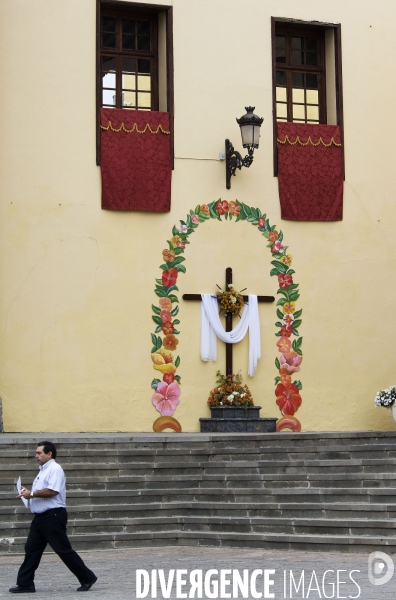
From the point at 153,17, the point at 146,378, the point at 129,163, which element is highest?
the point at 153,17

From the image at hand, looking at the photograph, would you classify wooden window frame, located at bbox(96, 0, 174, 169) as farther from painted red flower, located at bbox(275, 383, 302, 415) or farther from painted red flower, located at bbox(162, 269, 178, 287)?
painted red flower, located at bbox(275, 383, 302, 415)

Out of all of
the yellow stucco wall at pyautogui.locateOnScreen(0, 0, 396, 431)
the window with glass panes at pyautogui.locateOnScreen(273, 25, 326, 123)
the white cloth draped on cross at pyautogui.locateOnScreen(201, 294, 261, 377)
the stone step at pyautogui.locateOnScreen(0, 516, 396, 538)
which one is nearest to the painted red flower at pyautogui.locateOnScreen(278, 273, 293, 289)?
Answer: the yellow stucco wall at pyautogui.locateOnScreen(0, 0, 396, 431)

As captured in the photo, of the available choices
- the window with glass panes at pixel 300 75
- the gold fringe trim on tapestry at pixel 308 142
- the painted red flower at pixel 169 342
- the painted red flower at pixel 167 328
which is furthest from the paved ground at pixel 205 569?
the window with glass panes at pixel 300 75

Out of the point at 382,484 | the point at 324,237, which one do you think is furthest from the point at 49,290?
the point at 382,484

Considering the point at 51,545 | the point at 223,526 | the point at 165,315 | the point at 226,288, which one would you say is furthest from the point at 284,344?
the point at 51,545

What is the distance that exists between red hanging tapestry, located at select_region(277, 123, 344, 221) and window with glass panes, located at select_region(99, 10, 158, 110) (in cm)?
227

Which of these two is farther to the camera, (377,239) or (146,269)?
(377,239)

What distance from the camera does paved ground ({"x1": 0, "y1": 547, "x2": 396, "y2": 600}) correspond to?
10.1m

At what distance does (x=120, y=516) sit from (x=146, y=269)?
16.7 ft

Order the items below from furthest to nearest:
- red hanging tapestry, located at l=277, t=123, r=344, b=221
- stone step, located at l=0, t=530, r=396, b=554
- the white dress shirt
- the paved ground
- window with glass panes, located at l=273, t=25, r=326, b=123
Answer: window with glass panes, located at l=273, t=25, r=326, b=123 → red hanging tapestry, located at l=277, t=123, r=344, b=221 → stone step, located at l=0, t=530, r=396, b=554 → the white dress shirt → the paved ground

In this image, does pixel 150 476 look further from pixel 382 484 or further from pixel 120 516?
pixel 382 484

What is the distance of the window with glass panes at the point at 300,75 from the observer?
1942 cm

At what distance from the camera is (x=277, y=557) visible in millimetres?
12523

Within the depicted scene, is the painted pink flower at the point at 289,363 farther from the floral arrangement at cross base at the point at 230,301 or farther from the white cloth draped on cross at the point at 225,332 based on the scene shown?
the floral arrangement at cross base at the point at 230,301
